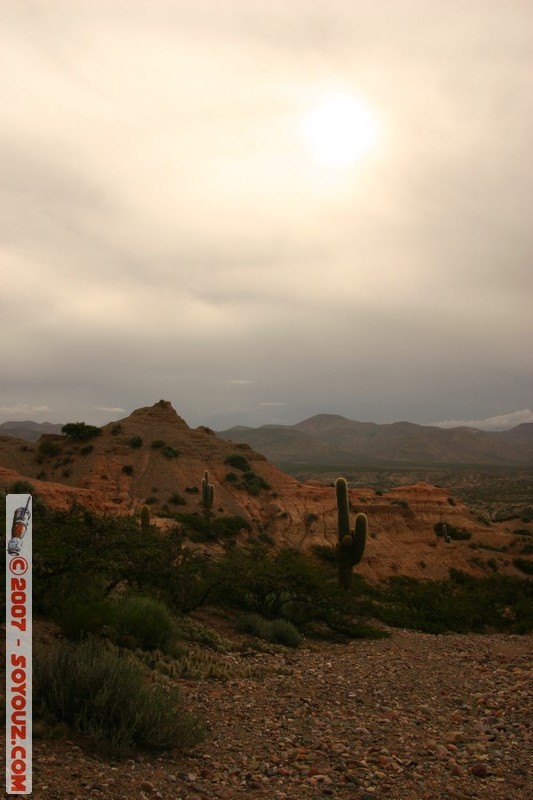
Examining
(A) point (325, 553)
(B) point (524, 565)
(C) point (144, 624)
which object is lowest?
(B) point (524, 565)

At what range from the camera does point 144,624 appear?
1084 centimetres

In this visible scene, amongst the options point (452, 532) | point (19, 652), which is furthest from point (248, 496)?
point (19, 652)

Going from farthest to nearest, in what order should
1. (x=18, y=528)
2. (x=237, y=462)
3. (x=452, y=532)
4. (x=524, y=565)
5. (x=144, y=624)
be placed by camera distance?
1. (x=237, y=462)
2. (x=452, y=532)
3. (x=524, y=565)
4. (x=144, y=624)
5. (x=18, y=528)

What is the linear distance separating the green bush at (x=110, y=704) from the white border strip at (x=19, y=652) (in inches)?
30.5

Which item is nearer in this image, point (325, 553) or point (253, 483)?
point (325, 553)

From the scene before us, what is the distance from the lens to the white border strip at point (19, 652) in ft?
17.5

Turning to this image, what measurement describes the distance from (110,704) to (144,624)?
4.19 m

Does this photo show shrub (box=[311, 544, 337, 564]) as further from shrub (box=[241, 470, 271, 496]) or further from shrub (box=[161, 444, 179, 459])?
shrub (box=[161, 444, 179, 459])

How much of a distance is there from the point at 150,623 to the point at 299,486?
47634 mm

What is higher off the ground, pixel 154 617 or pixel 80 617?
pixel 80 617

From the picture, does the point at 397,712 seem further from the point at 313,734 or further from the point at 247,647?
the point at 247,647

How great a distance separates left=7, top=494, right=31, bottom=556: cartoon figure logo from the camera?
6754 mm

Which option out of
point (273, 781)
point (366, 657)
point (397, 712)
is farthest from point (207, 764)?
point (366, 657)

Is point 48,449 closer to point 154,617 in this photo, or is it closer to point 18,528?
point 154,617
